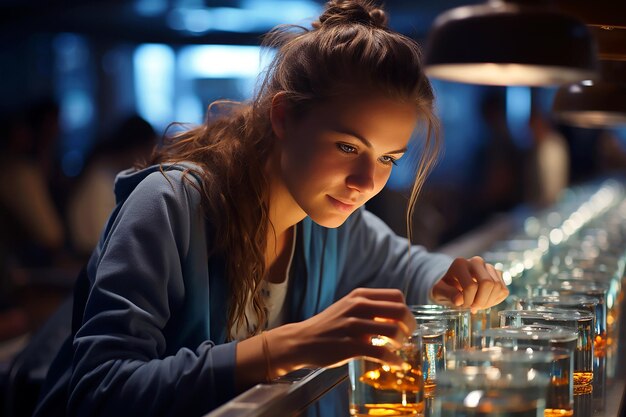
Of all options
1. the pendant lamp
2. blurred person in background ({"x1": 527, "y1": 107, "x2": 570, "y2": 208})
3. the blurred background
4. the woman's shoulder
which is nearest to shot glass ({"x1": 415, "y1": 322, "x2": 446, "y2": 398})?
the woman's shoulder

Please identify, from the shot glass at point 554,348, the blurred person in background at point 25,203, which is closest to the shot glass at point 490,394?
the shot glass at point 554,348

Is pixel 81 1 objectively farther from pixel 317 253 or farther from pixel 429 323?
pixel 429 323

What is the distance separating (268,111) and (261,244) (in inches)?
9.7

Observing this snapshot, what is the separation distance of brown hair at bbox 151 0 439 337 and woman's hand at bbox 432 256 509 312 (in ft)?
0.49

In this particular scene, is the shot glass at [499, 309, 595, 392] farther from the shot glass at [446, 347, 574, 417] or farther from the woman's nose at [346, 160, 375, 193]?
the woman's nose at [346, 160, 375, 193]

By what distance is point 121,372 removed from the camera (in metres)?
1.21

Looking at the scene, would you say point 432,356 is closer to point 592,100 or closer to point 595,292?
point 595,292

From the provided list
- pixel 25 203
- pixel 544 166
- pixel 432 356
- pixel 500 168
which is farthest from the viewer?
pixel 500 168

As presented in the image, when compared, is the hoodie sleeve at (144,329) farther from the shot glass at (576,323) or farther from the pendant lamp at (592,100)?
the pendant lamp at (592,100)

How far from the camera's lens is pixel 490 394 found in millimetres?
908

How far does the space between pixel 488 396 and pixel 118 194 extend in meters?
0.87

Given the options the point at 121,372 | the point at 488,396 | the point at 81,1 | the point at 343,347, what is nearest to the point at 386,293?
the point at 343,347

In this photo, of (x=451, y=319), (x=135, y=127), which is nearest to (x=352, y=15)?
(x=451, y=319)

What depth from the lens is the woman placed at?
1.19m
